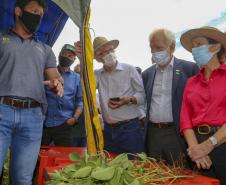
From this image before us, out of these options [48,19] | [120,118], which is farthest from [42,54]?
[48,19]

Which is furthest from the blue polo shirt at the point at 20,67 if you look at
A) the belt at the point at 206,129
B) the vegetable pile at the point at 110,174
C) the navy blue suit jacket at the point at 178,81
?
the belt at the point at 206,129

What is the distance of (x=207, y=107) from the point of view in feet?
7.86

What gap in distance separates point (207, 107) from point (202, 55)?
45 cm

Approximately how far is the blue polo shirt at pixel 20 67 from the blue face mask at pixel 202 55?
123 cm

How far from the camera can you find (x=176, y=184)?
160 centimetres

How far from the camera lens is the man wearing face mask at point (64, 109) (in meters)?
4.06

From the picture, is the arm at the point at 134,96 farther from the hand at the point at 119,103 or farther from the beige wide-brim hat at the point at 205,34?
the beige wide-brim hat at the point at 205,34

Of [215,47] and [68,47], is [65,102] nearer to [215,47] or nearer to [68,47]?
[68,47]

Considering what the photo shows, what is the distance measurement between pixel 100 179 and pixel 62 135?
8.96 ft

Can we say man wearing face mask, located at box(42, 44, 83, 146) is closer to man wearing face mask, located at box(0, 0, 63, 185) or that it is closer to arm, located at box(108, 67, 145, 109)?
arm, located at box(108, 67, 145, 109)

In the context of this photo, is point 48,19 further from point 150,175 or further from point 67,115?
point 150,175

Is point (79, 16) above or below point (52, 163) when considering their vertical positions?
above

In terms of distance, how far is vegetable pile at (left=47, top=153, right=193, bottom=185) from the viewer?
1.42 m

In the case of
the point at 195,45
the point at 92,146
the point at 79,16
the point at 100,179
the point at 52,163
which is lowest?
the point at 52,163
